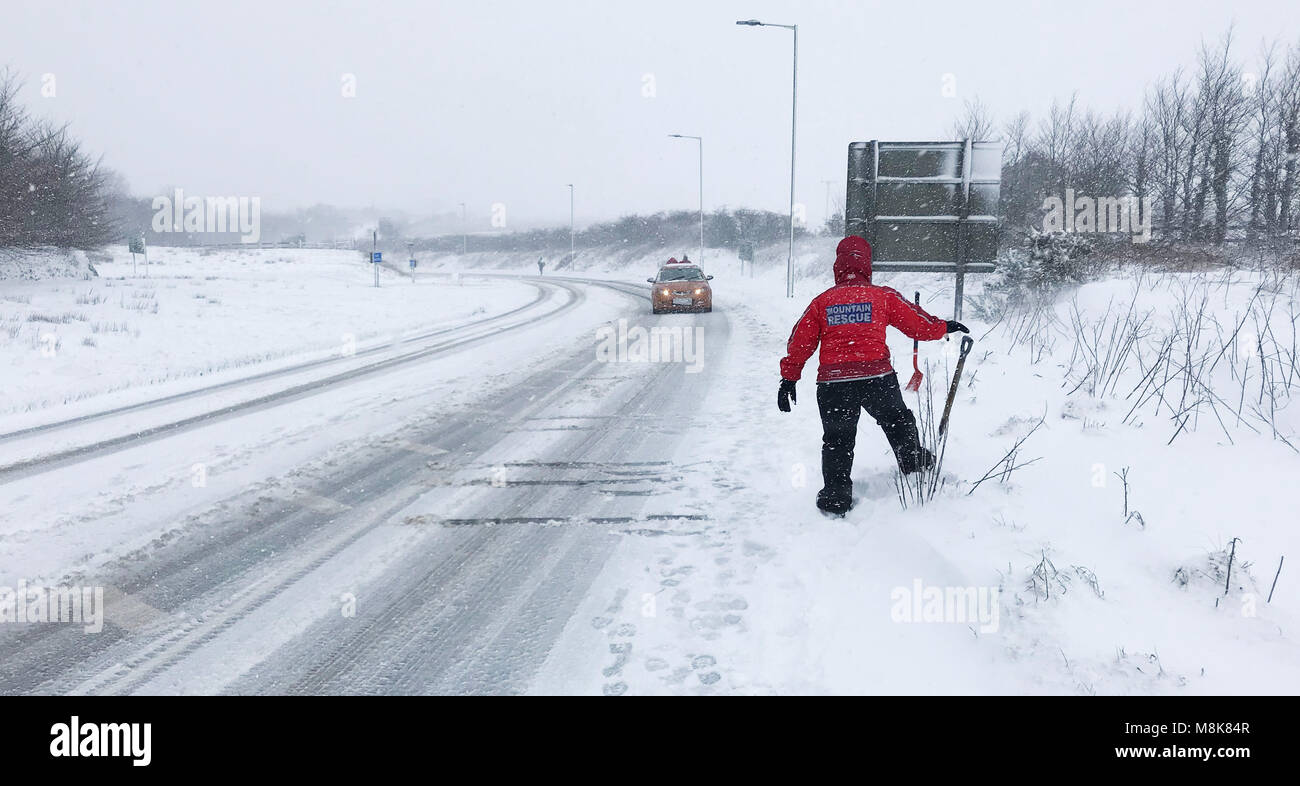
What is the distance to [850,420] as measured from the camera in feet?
14.4

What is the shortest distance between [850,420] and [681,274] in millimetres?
17450

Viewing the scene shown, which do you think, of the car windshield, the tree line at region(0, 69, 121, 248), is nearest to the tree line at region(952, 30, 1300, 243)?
the car windshield

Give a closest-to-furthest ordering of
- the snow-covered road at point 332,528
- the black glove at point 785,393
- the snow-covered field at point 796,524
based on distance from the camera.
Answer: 1. the snow-covered field at point 796,524
2. the snow-covered road at point 332,528
3. the black glove at point 785,393

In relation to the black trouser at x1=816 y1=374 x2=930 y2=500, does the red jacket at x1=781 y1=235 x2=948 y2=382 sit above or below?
above

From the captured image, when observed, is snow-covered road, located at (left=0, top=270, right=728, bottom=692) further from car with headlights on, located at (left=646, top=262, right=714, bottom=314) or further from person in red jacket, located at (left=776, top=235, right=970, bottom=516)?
car with headlights on, located at (left=646, top=262, right=714, bottom=314)

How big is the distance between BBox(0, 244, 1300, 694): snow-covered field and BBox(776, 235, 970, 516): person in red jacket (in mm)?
351

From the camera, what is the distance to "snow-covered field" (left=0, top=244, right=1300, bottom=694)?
280 centimetres

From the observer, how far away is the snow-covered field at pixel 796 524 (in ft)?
9.20

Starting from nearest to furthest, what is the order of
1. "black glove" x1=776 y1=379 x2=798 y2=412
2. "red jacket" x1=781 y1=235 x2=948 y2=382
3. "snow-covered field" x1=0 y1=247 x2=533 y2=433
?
1. "red jacket" x1=781 y1=235 x2=948 y2=382
2. "black glove" x1=776 y1=379 x2=798 y2=412
3. "snow-covered field" x1=0 y1=247 x2=533 y2=433

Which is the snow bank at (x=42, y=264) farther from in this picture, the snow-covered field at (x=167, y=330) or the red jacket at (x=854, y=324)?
the red jacket at (x=854, y=324)

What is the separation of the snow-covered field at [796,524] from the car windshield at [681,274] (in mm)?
12248

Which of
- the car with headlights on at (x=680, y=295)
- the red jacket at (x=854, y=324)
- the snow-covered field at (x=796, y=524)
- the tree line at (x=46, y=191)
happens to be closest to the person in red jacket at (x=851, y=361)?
the red jacket at (x=854, y=324)

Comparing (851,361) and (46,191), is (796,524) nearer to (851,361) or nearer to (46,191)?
(851,361)
